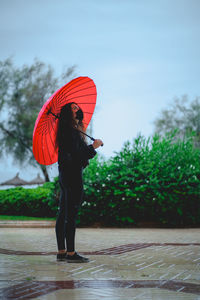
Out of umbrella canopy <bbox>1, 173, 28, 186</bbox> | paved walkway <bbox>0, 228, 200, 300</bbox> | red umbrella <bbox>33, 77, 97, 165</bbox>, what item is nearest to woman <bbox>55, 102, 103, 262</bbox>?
red umbrella <bbox>33, 77, 97, 165</bbox>

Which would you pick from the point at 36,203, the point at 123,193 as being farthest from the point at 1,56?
the point at 123,193

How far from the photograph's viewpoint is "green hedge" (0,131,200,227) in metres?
10.0

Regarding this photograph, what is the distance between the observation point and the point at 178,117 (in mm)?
36250

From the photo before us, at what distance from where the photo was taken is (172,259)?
15.1 ft

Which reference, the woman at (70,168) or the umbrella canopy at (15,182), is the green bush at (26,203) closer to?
the woman at (70,168)

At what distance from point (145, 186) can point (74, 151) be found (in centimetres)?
612

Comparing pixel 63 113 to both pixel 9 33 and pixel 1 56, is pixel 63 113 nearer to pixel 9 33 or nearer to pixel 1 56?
pixel 1 56

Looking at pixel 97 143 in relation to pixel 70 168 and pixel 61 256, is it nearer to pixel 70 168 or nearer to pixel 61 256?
pixel 70 168

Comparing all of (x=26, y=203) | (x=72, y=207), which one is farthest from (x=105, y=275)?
(x=26, y=203)

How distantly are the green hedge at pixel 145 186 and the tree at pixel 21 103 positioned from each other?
44.6 ft

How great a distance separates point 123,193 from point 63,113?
20.1 ft

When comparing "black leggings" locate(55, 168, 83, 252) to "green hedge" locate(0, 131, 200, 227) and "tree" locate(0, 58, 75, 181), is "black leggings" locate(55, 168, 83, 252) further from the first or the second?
"tree" locate(0, 58, 75, 181)

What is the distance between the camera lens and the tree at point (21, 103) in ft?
77.7

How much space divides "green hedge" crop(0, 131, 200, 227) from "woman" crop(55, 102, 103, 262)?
5684 mm
